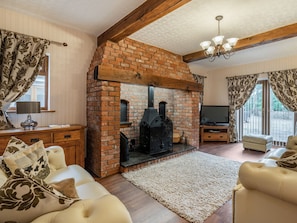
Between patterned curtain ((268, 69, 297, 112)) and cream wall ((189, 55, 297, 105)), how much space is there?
0.73 feet

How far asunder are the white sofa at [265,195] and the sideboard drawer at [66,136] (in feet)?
7.65

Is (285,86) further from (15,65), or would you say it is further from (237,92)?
(15,65)

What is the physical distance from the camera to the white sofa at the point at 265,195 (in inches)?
44.8

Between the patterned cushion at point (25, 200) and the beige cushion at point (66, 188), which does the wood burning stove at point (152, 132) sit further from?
the patterned cushion at point (25, 200)

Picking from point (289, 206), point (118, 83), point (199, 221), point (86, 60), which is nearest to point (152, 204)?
point (199, 221)

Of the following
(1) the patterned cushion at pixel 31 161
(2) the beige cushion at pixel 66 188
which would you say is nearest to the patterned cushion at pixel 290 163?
(2) the beige cushion at pixel 66 188

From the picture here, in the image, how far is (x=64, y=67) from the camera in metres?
2.95

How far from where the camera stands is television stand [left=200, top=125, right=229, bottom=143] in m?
5.20

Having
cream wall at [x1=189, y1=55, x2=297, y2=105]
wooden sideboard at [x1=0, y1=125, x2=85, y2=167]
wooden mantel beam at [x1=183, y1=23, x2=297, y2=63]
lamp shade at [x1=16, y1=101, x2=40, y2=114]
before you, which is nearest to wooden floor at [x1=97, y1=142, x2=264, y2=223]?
wooden sideboard at [x1=0, y1=125, x2=85, y2=167]

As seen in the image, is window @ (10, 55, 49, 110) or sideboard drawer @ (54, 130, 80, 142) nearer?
sideboard drawer @ (54, 130, 80, 142)

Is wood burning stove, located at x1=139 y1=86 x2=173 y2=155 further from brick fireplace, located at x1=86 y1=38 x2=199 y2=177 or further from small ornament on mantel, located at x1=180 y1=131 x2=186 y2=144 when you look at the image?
small ornament on mantel, located at x1=180 y1=131 x2=186 y2=144

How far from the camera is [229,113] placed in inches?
211

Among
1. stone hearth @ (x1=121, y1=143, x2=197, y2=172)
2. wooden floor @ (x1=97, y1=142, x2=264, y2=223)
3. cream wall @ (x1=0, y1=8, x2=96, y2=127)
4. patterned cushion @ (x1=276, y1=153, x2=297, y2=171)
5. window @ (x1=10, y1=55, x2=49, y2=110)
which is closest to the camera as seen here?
patterned cushion @ (x1=276, y1=153, x2=297, y2=171)

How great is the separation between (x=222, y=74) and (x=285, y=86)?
1850 mm
